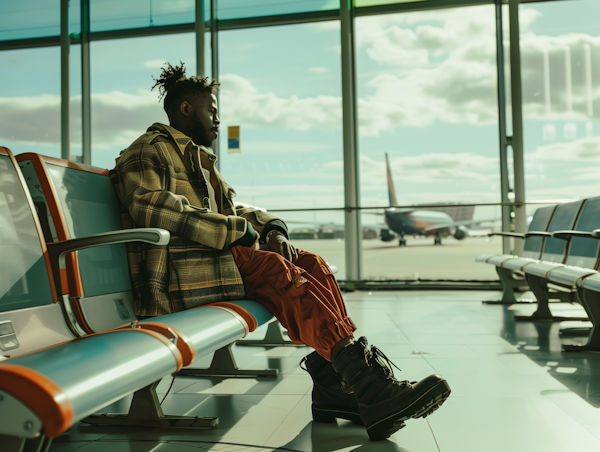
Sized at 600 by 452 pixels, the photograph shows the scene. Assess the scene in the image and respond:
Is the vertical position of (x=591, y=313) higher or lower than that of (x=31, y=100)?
lower

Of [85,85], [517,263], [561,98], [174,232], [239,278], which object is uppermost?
[85,85]

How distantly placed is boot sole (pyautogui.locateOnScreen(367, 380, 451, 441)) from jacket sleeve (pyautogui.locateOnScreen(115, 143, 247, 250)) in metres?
0.68

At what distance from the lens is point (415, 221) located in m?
6.77

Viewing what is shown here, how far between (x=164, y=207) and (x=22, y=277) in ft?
1.36

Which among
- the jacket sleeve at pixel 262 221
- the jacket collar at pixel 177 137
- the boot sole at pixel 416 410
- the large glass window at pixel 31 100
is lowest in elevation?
the boot sole at pixel 416 410

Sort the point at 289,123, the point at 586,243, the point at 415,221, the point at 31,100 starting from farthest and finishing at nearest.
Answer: the point at 415,221 < the point at 31,100 < the point at 289,123 < the point at 586,243

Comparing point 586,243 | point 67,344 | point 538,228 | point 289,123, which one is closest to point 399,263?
point 538,228

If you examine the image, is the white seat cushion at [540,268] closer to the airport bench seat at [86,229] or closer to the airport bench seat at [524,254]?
the airport bench seat at [524,254]

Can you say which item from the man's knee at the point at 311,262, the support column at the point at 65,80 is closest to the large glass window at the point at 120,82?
the support column at the point at 65,80

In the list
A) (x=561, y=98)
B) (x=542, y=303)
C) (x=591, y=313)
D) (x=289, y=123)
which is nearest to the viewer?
(x=591, y=313)

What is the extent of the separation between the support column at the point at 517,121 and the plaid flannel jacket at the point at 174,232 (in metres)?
4.79

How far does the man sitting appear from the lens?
1.34 metres

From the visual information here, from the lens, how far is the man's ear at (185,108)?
185 cm

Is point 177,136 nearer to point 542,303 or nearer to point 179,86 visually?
point 179,86
